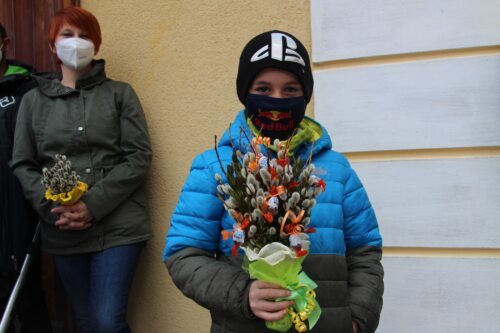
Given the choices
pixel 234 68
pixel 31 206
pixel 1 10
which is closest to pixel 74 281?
pixel 31 206

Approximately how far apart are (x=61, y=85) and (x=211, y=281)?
1935mm

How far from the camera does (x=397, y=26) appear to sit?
305 centimetres

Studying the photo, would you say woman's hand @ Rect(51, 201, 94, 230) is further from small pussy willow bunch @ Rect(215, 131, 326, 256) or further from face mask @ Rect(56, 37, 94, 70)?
small pussy willow bunch @ Rect(215, 131, 326, 256)

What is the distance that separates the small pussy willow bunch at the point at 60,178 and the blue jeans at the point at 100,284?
1.52ft

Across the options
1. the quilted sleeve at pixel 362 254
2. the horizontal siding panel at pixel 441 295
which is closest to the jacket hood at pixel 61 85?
the quilted sleeve at pixel 362 254

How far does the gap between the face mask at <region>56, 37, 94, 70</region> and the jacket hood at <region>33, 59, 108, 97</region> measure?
0.26 feet

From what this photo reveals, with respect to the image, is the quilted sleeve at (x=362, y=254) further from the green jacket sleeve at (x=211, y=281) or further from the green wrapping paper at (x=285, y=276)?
the green jacket sleeve at (x=211, y=281)

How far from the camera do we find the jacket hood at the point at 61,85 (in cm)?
316

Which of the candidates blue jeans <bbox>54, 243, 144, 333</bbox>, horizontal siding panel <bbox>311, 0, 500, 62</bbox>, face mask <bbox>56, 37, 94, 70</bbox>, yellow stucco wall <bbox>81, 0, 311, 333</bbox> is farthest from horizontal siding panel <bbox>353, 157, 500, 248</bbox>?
face mask <bbox>56, 37, 94, 70</bbox>

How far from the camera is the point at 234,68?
11.2ft

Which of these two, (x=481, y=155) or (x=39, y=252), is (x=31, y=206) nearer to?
(x=39, y=252)

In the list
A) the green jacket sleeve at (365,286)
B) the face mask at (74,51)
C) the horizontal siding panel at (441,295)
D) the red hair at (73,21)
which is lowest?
the horizontal siding panel at (441,295)

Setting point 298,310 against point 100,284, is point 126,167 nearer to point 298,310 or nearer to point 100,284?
point 100,284

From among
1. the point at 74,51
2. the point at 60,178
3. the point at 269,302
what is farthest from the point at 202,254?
the point at 74,51
